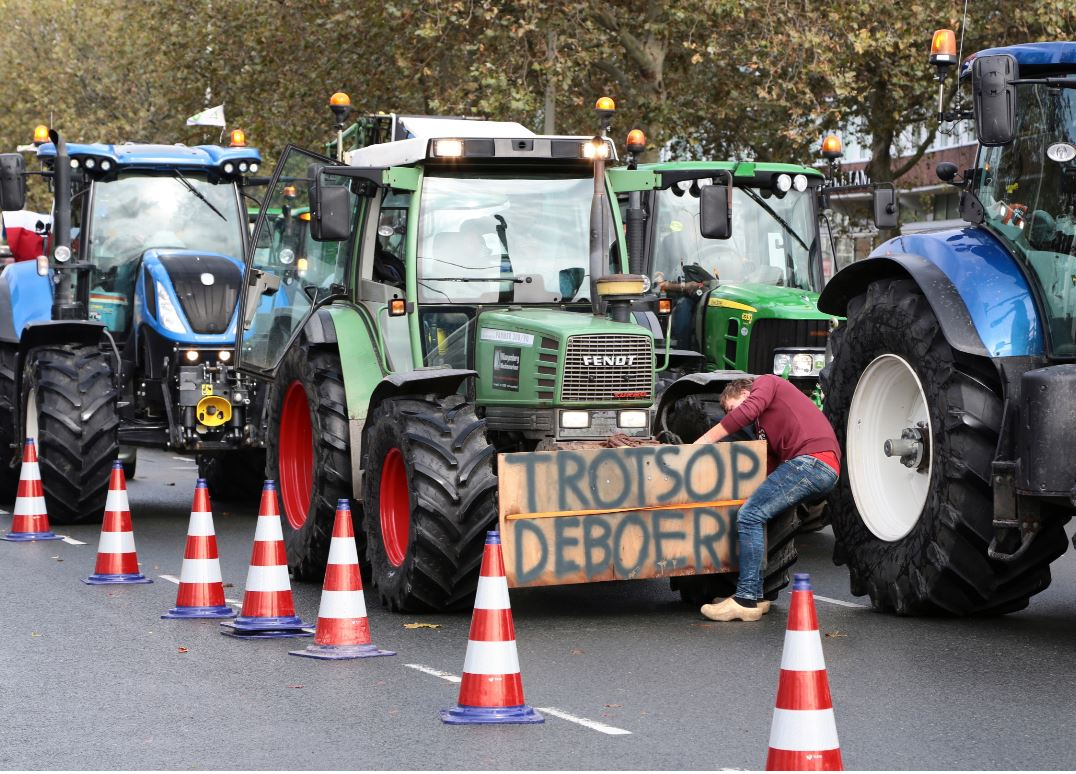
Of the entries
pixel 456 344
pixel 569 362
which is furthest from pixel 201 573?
pixel 569 362

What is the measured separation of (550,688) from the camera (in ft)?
27.0

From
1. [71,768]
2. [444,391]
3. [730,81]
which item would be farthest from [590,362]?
[730,81]

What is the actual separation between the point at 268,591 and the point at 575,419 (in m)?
1.94

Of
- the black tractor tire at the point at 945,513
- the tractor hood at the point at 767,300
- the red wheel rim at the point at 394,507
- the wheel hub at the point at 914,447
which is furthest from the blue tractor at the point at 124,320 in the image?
the wheel hub at the point at 914,447

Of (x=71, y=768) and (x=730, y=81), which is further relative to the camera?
(x=730, y=81)

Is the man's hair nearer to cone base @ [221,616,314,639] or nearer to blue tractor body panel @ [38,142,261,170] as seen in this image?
cone base @ [221,616,314,639]

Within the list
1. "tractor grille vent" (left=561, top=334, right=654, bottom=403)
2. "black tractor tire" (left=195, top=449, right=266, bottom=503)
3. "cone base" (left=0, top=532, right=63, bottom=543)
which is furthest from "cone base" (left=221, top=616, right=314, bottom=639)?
"black tractor tire" (left=195, top=449, right=266, bottom=503)

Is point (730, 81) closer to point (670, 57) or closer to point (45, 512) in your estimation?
point (670, 57)

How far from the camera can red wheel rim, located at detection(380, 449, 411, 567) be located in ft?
34.2

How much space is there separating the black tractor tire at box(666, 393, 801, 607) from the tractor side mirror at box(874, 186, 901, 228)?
4.16 metres

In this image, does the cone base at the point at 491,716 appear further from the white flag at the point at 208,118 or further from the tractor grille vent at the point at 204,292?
the white flag at the point at 208,118

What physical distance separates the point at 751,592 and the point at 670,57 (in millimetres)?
21174

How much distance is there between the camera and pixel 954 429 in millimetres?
9422

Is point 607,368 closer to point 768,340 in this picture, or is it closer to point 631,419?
point 631,419
